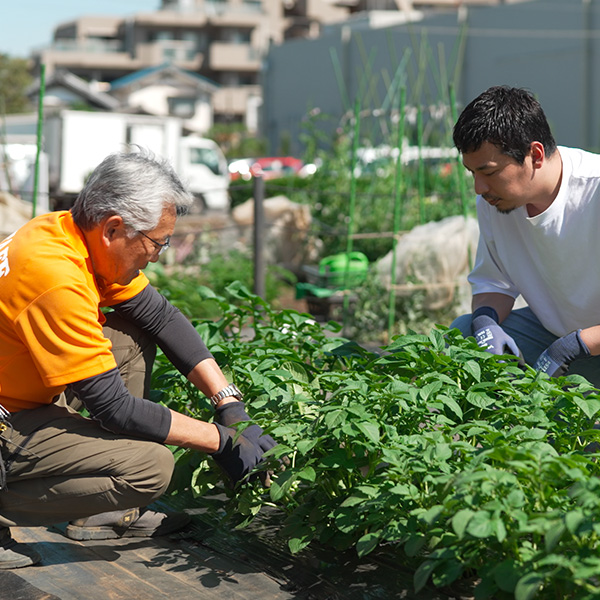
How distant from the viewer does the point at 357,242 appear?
7758 mm

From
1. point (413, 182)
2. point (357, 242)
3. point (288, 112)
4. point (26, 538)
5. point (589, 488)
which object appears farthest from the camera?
point (288, 112)

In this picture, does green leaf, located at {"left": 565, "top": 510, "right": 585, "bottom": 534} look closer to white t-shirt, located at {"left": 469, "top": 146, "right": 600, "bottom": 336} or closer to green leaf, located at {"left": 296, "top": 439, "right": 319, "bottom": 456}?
green leaf, located at {"left": 296, "top": 439, "right": 319, "bottom": 456}

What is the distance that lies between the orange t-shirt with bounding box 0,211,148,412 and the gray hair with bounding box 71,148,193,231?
0.10 m

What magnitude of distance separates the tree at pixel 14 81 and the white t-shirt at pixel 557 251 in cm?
3729

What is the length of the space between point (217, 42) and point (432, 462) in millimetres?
55283

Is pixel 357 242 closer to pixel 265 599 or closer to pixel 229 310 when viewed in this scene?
pixel 229 310

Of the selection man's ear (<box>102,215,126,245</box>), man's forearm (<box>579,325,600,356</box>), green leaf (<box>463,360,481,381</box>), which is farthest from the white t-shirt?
man's ear (<box>102,215,126,245</box>)

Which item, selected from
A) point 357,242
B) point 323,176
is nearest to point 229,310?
point 357,242

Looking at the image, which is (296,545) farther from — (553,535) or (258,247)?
(258,247)

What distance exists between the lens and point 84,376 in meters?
2.40

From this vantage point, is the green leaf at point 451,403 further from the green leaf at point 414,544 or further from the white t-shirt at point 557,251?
the white t-shirt at point 557,251

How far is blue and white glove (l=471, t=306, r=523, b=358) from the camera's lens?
307cm

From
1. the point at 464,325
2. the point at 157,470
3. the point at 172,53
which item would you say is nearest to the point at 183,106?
the point at 172,53

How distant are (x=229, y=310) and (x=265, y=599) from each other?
1270 millimetres
